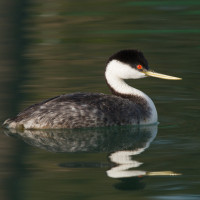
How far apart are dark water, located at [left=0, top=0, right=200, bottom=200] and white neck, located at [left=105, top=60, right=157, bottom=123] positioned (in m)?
0.32

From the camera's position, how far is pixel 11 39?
54.8ft

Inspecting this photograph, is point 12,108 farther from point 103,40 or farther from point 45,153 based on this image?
point 103,40

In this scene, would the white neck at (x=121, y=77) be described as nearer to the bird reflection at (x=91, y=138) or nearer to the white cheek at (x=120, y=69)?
the white cheek at (x=120, y=69)

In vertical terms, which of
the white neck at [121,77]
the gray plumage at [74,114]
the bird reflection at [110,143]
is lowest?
the bird reflection at [110,143]

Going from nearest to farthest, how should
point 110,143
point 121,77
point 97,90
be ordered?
point 110,143
point 121,77
point 97,90

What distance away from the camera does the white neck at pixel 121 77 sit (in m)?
10.7

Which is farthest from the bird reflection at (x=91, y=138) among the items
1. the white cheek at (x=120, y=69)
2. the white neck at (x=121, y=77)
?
the white cheek at (x=120, y=69)

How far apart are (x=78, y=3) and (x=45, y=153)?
43.7 feet

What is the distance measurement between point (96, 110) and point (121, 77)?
0.86m

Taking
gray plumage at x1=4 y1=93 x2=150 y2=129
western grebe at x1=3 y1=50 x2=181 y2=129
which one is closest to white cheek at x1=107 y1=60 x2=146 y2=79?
western grebe at x1=3 y1=50 x2=181 y2=129

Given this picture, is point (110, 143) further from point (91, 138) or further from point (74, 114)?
point (74, 114)

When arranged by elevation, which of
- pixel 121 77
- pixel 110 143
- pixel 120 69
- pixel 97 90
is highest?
pixel 120 69

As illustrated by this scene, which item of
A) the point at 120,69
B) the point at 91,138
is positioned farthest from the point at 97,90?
the point at 91,138

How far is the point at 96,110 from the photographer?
33.6 ft
